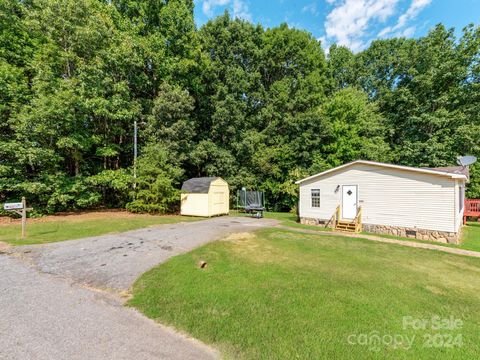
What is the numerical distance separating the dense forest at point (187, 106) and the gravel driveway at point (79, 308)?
8.95 meters

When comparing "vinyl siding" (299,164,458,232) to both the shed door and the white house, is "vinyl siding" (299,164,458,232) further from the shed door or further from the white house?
the shed door

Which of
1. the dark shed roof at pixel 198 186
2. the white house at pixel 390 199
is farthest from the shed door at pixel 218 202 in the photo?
the white house at pixel 390 199

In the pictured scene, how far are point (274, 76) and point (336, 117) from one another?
8044 millimetres

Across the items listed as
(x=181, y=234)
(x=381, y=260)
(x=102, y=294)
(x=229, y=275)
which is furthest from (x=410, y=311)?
(x=181, y=234)

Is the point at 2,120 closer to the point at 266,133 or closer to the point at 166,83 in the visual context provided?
the point at 166,83

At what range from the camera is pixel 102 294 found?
13.4 feet

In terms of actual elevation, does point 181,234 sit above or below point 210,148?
below

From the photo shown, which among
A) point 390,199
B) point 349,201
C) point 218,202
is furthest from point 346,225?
point 218,202

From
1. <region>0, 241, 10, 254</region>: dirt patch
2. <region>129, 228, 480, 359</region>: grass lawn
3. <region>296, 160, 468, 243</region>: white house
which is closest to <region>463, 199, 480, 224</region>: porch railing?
<region>296, 160, 468, 243</region>: white house

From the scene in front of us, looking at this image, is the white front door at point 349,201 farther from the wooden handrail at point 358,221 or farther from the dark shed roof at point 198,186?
the dark shed roof at point 198,186

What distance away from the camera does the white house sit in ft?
29.1

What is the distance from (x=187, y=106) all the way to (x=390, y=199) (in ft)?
51.2

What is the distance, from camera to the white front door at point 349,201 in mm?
11164

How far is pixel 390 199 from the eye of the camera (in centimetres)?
1012
